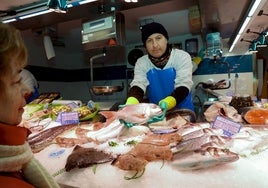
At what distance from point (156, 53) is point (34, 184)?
7.38 feet

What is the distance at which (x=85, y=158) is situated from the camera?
121cm

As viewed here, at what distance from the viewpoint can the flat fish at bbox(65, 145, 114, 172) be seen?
1.17 m

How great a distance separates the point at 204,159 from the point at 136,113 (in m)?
0.67

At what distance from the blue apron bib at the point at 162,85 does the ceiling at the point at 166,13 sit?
1.07 m

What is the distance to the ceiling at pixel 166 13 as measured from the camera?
134 inches

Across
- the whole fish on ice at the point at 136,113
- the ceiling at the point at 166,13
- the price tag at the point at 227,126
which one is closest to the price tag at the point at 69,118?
the whole fish on ice at the point at 136,113

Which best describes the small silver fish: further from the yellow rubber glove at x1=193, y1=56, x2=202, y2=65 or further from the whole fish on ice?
the yellow rubber glove at x1=193, y1=56, x2=202, y2=65

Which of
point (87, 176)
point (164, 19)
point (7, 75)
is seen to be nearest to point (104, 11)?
point (164, 19)

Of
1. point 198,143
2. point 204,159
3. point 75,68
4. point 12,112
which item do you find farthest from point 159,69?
point 75,68

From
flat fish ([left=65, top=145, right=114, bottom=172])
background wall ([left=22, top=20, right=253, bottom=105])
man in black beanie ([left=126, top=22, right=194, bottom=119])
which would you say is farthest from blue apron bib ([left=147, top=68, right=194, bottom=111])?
A: background wall ([left=22, top=20, right=253, bottom=105])

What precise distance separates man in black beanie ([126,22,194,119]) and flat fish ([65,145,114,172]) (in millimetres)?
1297

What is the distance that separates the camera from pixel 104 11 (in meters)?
3.26

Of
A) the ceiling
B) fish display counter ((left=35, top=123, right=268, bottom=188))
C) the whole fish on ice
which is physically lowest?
fish display counter ((left=35, top=123, right=268, bottom=188))

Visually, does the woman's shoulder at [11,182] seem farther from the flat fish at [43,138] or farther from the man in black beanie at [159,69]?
the man in black beanie at [159,69]
